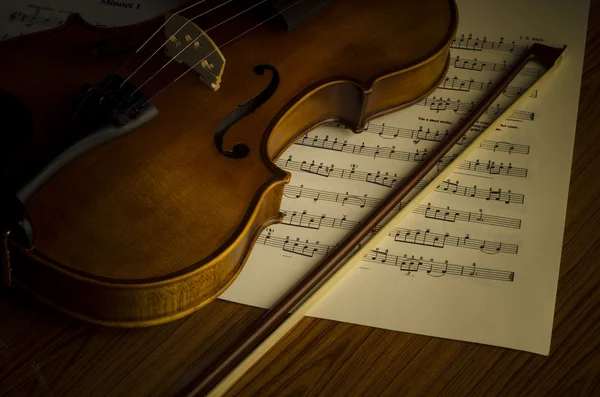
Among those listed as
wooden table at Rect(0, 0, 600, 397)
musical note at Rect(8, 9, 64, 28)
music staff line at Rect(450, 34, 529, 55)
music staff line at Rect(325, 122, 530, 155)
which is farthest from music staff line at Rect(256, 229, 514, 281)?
musical note at Rect(8, 9, 64, 28)

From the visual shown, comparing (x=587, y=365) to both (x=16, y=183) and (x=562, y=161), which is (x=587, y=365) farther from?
(x=16, y=183)

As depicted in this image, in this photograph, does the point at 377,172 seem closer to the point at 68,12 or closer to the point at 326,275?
the point at 326,275

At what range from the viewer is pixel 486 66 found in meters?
1.63

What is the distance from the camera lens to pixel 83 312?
3.83 ft

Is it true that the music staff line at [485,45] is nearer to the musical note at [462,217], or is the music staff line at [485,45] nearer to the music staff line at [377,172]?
the music staff line at [377,172]

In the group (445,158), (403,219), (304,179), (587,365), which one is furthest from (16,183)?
(587,365)

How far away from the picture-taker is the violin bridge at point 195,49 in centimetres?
128

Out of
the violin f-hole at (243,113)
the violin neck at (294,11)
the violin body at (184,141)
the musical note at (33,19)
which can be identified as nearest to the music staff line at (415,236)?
the violin body at (184,141)

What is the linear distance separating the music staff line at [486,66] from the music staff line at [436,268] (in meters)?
0.46

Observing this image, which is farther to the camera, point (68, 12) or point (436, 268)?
point (68, 12)

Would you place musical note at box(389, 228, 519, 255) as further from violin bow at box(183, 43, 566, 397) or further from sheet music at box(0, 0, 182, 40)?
sheet music at box(0, 0, 182, 40)

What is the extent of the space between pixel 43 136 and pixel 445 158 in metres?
0.74

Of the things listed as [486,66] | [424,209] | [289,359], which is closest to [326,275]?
[289,359]

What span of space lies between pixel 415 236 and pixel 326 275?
201 millimetres
